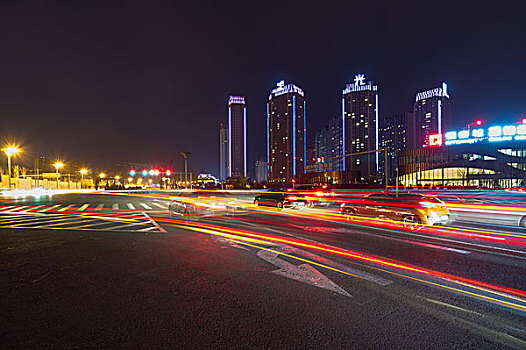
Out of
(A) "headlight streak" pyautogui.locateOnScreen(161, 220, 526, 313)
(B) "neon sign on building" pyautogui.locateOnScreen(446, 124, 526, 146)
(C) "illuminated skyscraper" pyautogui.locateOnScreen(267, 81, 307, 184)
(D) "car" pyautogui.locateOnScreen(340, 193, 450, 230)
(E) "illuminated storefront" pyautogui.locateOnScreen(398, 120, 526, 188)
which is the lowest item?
(A) "headlight streak" pyautogui.locateOnScreen(161, 220, 526, 313)

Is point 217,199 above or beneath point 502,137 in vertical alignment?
beneath

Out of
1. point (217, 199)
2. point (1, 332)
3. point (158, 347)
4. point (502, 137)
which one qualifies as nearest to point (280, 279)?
point (158, 347)

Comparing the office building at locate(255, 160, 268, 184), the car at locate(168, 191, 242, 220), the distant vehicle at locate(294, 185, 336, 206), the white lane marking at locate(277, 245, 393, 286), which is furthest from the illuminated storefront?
the office building at locate(255, 160, 268, 184)

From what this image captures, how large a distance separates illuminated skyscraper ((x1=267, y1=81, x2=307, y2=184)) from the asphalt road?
6051 inches

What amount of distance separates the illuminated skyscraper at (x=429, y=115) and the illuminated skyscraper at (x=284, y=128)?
84.4 m

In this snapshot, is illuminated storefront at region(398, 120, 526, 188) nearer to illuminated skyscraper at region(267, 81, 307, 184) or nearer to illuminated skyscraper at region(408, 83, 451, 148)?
illuminated skyscraper at region(267, 81, 307, 184)

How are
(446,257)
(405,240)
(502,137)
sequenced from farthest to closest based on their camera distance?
(502,137) → (405,240) → (446,257)

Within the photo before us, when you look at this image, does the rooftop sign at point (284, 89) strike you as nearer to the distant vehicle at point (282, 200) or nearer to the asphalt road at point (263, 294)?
the distant vehicle at point (282, 200)

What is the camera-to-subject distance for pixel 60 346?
9.42 feet

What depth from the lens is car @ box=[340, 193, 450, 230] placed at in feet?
36.6

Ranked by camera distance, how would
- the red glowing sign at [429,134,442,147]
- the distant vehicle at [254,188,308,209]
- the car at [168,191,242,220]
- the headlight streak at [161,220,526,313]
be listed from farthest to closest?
the red glowing sign at [429,134,442,147]
the distant vehicle at [254,188,308,209]
the car at [168,191,242,220]
the headlight streak at [161,220,526,313]

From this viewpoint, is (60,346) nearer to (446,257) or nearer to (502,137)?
(446,257)

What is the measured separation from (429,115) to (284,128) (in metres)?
106

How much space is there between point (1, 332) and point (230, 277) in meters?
3.33
